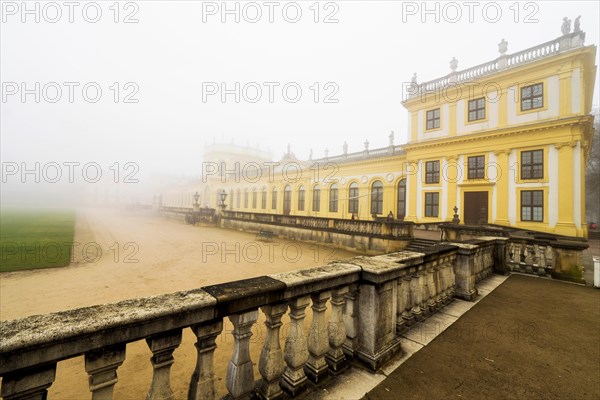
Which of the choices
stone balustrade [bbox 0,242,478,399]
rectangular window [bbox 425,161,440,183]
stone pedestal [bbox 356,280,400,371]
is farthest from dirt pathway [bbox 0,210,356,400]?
rectangular window [bbox 425,161,440,183]

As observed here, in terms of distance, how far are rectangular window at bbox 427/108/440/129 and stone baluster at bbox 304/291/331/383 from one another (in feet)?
66.8

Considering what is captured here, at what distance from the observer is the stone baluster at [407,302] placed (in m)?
3.10

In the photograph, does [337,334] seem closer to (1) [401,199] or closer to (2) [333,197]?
(1) [401,199]

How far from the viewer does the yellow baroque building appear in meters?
13.4

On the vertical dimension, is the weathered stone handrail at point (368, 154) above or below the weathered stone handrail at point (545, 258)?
above

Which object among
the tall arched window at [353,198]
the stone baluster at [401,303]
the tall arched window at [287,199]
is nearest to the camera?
the stone baluster at [401,303]

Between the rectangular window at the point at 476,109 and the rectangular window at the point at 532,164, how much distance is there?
3.63 meters

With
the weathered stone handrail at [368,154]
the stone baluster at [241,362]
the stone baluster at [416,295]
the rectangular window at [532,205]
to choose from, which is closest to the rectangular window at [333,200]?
the weathered stone handrail at [368,154]

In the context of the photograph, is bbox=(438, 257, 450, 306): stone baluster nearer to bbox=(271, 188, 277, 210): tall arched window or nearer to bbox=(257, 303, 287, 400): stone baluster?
bbox=(257, 303, 287, 400): stone baluster

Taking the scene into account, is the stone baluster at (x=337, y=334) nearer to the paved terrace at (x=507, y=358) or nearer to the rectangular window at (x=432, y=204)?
the paved terrace at (x=507, y=358)

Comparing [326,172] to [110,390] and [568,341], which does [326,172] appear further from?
[110,390]

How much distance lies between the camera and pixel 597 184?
2866 centimetres

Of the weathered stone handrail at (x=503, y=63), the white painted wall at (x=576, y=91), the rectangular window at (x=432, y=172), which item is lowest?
the rectangular window at (x=432, y=172)

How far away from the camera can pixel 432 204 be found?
18.3m
